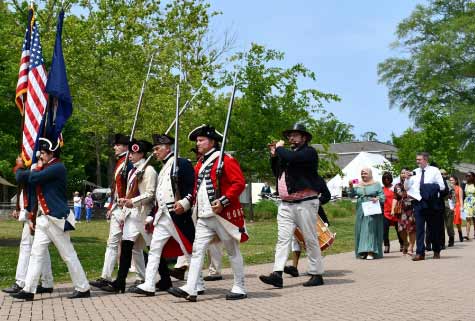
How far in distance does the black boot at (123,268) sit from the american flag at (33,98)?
179cm

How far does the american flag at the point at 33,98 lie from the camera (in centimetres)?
1120

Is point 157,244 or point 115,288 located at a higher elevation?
point 157,244

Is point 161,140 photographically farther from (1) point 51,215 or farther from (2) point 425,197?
(2) point 425,197

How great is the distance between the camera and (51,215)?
369 inches

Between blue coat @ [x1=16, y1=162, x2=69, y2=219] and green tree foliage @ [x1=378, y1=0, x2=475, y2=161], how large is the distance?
42.8 metres

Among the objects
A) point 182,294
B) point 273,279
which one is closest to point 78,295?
point 182,294

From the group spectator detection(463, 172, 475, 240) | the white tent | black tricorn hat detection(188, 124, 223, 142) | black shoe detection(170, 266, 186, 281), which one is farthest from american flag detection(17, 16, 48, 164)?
the white tent

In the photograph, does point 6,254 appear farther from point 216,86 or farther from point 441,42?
point 441,42

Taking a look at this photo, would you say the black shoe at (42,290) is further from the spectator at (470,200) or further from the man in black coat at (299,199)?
the spectator at (470,200)

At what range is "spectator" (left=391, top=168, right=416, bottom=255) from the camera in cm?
1628

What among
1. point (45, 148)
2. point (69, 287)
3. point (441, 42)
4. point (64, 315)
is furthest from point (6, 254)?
point (441, 42)

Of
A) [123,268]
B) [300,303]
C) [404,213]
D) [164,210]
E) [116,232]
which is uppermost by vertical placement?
[164,210]

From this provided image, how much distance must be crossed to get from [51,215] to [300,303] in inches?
118

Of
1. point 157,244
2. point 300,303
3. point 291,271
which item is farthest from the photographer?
point 291,271
